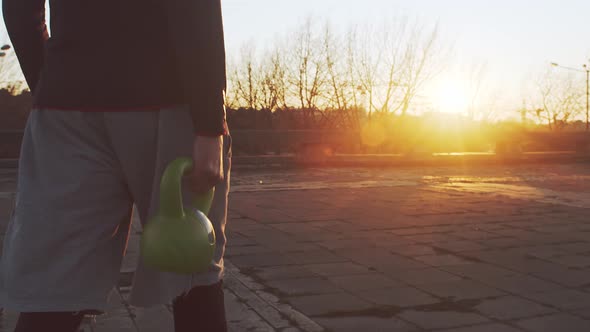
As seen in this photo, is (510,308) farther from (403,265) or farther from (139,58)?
(139,58)

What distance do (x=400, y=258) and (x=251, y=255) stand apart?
105 cm

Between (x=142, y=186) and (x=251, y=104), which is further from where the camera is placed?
(x=251, y=104)

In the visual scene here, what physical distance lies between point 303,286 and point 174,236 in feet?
8.44

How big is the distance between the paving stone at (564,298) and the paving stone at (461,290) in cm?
20

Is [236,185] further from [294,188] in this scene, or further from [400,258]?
[400,258]

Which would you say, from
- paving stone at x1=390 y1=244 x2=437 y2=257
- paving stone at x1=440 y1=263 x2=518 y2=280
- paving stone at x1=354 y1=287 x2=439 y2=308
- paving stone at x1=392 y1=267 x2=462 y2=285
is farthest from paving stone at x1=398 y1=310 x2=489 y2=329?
paving stone at x1=390 y1=244 x2=437 y2=257

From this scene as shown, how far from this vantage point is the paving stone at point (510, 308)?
133 inches

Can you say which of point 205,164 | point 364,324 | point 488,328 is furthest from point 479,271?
point 205,164

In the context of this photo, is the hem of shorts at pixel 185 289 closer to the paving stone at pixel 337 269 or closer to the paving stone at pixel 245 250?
the paving stone at pixel 337 269

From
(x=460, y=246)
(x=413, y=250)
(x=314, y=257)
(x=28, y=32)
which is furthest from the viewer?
(x=460, y=246)

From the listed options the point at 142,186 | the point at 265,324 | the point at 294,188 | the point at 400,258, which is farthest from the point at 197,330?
the point at 294,188

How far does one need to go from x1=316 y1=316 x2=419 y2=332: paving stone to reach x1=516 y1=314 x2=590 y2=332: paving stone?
1.79 ft

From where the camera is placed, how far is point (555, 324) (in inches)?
128

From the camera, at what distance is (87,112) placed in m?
1.56
